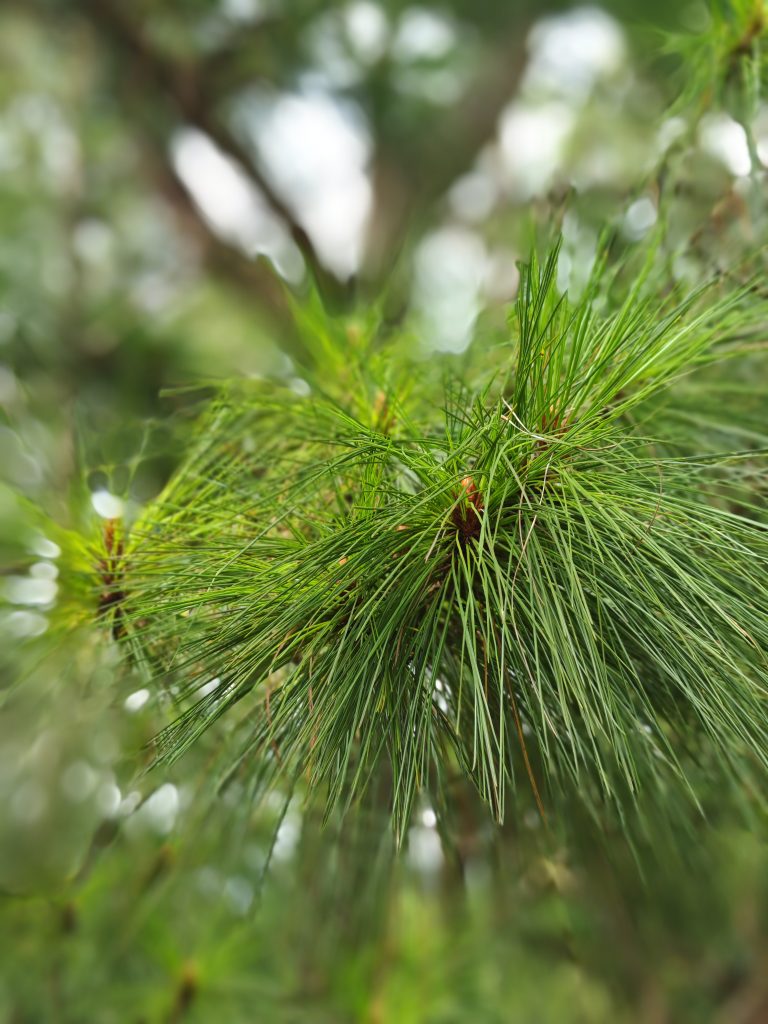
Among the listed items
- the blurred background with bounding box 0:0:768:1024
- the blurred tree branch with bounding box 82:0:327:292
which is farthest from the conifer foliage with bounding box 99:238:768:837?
the blurred tree branch with bounding box 82:0:327:292

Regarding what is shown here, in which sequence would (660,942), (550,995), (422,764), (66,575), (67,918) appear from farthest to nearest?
(550,995), (660,942), (67,918), (66,575), (422,764)

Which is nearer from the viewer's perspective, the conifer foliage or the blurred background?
the conifer foliage

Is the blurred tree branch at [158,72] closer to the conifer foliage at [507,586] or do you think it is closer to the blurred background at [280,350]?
the blurred background at [280,350]

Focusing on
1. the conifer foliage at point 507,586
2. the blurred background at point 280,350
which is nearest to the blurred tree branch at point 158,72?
the blurred background at point 280,350

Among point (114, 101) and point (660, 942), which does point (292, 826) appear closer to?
point (660, 942)

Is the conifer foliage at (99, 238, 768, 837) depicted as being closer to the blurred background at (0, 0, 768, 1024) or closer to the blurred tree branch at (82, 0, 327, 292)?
the blurred background at (0, 0, 768, 1024)

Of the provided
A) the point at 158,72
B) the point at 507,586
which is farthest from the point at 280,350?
the point at 158,72

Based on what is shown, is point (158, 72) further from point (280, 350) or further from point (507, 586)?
point (507, 586)

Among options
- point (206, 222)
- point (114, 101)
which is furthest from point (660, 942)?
point (114, 101)
